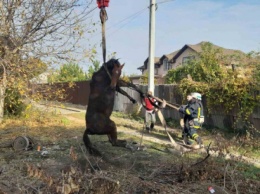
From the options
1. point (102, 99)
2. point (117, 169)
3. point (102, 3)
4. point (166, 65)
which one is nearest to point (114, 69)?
point (102, 99)

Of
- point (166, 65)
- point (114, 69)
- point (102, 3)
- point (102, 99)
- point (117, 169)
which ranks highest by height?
point (166, 65)

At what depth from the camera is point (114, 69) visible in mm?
5414

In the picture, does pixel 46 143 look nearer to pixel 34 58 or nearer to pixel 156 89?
pixel 34 58

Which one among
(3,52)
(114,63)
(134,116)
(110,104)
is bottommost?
(134,116)

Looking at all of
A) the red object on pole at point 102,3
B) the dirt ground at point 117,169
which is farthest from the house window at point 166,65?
the red object on pole at point 102,3

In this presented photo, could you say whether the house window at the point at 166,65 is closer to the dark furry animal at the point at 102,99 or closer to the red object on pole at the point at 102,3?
the dark furry animal at the point at 102,99

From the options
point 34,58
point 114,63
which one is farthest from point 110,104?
point 34,58

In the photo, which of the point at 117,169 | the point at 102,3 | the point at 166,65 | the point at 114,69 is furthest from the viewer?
the point at 166,65

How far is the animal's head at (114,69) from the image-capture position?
536cm

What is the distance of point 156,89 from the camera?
63.3 ft

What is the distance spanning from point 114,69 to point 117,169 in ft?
5.73

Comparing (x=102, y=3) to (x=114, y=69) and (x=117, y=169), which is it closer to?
(x=114, y=69)

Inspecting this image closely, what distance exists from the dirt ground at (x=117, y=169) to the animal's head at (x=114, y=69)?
4.10ft

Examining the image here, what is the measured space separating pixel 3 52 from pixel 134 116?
30.1 ft
